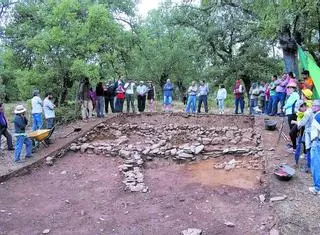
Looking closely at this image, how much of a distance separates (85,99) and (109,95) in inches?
68.6

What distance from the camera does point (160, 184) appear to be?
1008 centimetres

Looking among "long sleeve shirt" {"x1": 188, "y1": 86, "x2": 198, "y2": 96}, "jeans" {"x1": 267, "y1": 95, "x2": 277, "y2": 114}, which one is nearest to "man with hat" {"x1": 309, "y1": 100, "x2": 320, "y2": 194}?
"jeans" {"x1": 267, "y1": 95, "x2": 277, "y2": 114}

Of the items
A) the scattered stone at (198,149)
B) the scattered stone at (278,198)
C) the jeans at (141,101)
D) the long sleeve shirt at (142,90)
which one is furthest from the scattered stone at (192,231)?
the jeans at (141,101)

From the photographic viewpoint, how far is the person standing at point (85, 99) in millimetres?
15617

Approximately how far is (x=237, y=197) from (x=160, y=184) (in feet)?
7.10

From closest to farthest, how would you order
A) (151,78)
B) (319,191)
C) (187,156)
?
1. (319,191)
2. (187,156)
3. (151,78)

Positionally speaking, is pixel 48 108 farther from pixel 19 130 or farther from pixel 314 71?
pixel 314 71

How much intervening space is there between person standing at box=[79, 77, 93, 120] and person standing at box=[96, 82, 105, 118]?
1.11 ft

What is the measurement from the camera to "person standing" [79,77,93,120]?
15.6m

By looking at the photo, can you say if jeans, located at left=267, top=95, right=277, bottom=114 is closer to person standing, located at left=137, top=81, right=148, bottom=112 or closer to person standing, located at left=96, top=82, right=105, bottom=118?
person standing, located at left=137, top=81, right=148, bottom=112

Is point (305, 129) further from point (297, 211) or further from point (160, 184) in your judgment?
point (160, 184)

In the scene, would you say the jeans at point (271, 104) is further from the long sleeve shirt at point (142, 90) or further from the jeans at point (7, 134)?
the jeans at point (7, 134)

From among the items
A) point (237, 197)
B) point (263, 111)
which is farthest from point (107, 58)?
point (237, 197)

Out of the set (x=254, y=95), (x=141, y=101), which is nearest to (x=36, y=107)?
(x=141, y=101)
